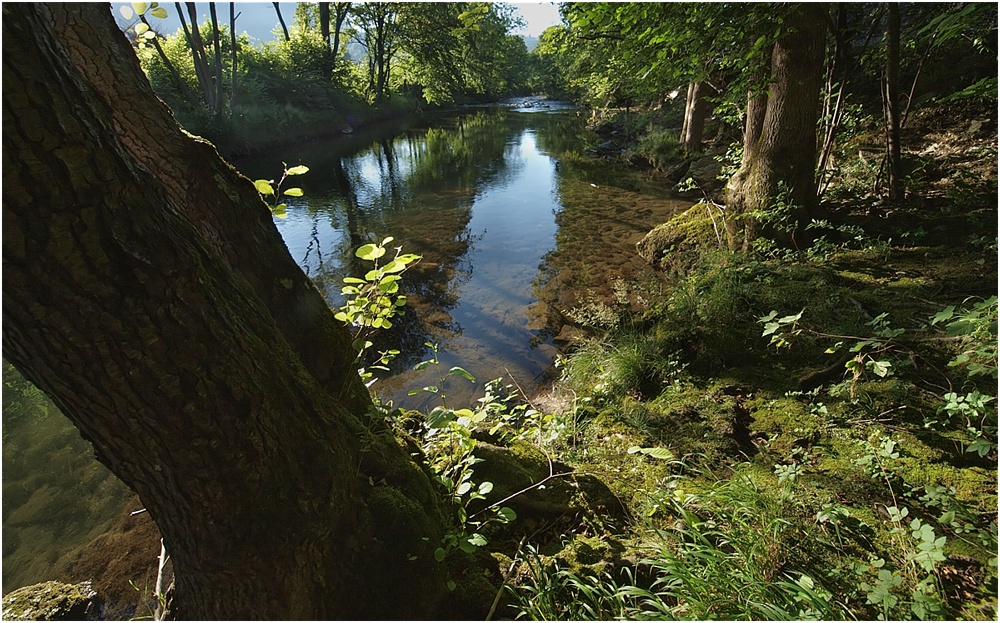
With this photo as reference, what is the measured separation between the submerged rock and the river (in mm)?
1325

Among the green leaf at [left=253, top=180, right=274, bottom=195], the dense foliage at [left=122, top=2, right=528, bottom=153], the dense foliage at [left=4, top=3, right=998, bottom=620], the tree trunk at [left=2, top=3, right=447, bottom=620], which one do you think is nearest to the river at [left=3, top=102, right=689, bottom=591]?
the dense foliage at [left=4, top=3, right=998, bottom=620]

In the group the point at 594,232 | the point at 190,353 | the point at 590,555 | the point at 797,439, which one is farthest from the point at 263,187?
the point at 594,232

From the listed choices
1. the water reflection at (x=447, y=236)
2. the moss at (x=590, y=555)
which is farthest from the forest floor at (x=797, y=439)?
the water reflection at (x=447, y=236)

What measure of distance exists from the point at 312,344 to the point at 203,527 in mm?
760

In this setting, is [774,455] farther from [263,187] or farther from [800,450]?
[263,187]

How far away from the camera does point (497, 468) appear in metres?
2.42

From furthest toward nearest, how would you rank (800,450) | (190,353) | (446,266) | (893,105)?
1. (446,266)
2. (893,105)
3. (800,450)
4. (190,353)

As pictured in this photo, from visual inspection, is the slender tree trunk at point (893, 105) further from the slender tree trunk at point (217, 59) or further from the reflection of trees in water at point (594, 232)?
the slender tree trunk at point (217, 59)

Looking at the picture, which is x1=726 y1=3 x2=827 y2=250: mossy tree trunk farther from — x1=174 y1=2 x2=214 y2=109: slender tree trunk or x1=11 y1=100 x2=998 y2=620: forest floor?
x1=174 y1=2 x2=214 y2=109: slender tree trunk

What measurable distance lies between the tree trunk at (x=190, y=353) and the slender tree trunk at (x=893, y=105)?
605cm

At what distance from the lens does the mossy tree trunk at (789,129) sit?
452cm

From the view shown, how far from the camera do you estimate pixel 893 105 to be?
4.82m

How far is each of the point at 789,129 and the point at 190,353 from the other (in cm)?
578

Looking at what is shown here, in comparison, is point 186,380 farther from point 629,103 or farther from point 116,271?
point 629,103
